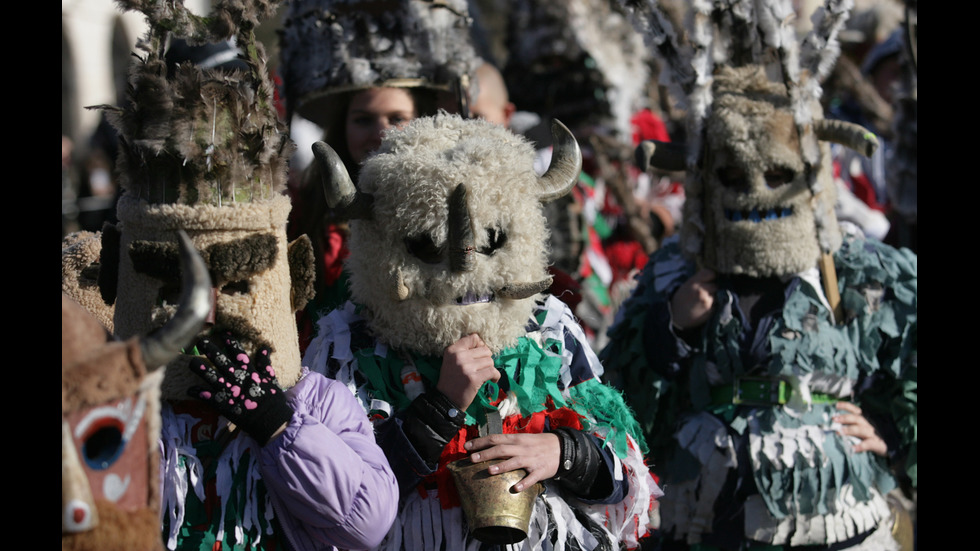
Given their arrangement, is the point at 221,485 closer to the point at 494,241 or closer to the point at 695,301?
the point at 494,241

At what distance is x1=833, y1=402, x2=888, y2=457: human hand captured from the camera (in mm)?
3320

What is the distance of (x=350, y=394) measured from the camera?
2.29 m

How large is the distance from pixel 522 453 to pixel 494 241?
541 mm

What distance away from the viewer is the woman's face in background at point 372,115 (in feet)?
11.5

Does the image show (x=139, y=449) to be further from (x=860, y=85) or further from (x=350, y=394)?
(x=860, y=85)

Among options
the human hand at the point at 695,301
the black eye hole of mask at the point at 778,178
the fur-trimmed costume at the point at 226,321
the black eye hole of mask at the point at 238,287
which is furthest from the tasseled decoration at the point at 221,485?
the black eye hole of mask at the point at 778,178

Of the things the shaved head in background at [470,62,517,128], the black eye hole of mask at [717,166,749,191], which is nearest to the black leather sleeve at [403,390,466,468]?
the black eye hole of mask at [717,166,749,191]

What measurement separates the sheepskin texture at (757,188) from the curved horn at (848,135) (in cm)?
8

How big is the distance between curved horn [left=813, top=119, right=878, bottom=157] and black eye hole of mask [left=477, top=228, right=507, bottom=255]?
154 centimetres

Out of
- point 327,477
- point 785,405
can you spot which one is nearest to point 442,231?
point 327,477

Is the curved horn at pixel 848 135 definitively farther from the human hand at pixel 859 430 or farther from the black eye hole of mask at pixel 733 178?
the human hand at pixel 859 430

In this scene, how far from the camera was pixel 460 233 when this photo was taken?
2.30 m
